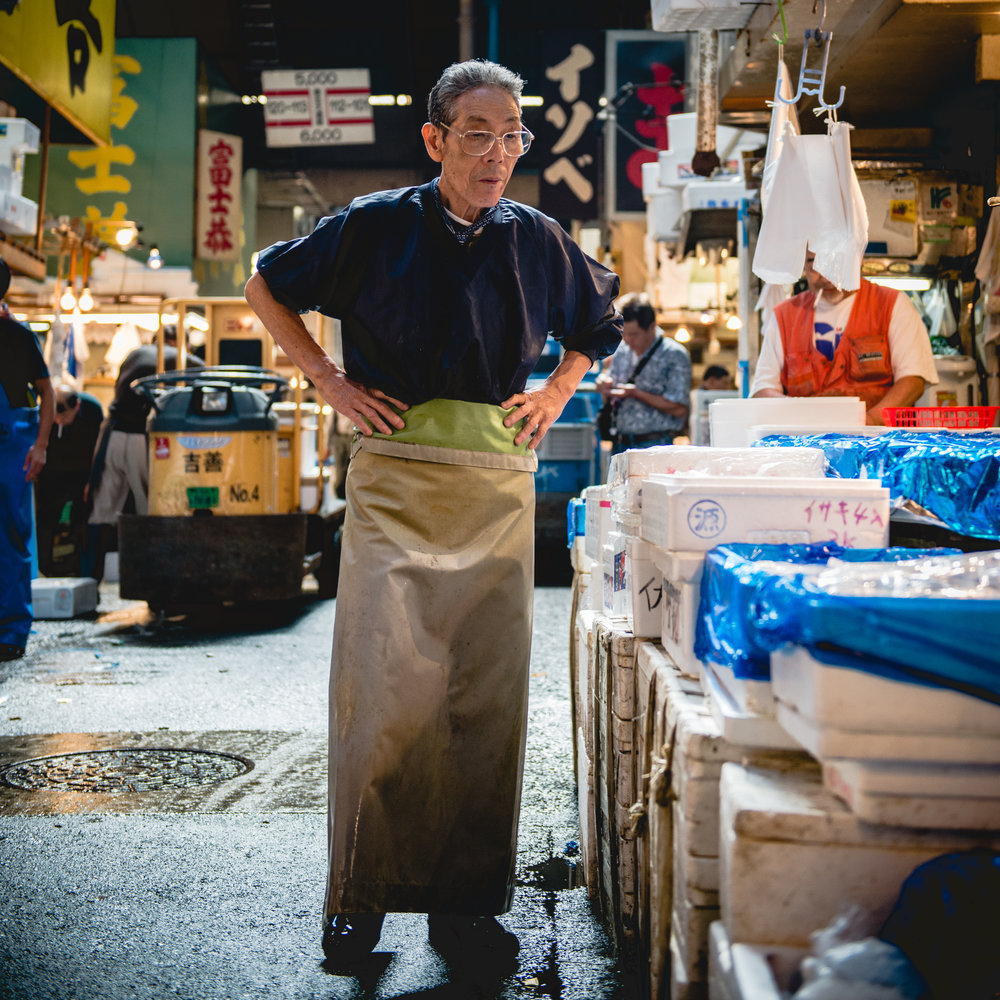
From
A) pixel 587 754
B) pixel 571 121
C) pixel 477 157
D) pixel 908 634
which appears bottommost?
pixel 587 754

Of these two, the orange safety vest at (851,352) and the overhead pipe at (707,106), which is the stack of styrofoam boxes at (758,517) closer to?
the orange safety vest at (851,352)

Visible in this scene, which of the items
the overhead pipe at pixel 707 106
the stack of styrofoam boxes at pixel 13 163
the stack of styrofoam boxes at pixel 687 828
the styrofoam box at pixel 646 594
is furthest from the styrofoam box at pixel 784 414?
the stack of styrofoam boxes at pixel 13 163

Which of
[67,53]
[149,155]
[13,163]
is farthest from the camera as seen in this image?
[149,155]

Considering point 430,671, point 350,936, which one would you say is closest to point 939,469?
point 430,671

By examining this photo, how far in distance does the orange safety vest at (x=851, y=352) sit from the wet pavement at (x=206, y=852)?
2.02 m

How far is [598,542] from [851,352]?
1920mm

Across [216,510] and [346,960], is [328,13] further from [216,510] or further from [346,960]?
[346,960]

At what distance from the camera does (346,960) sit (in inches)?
100

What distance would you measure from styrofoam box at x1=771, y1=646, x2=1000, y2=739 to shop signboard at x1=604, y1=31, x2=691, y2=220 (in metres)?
12.8

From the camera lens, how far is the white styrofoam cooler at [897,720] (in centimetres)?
141

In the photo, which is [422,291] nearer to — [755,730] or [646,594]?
[646,594]

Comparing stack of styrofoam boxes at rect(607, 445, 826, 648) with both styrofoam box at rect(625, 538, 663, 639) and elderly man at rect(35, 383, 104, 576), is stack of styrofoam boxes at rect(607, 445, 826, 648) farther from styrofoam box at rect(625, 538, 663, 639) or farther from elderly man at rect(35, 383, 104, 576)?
elderly man at rect(35, 383, 104, 576)

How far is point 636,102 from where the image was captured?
13.7 metres

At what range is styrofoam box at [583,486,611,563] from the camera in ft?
10.5
